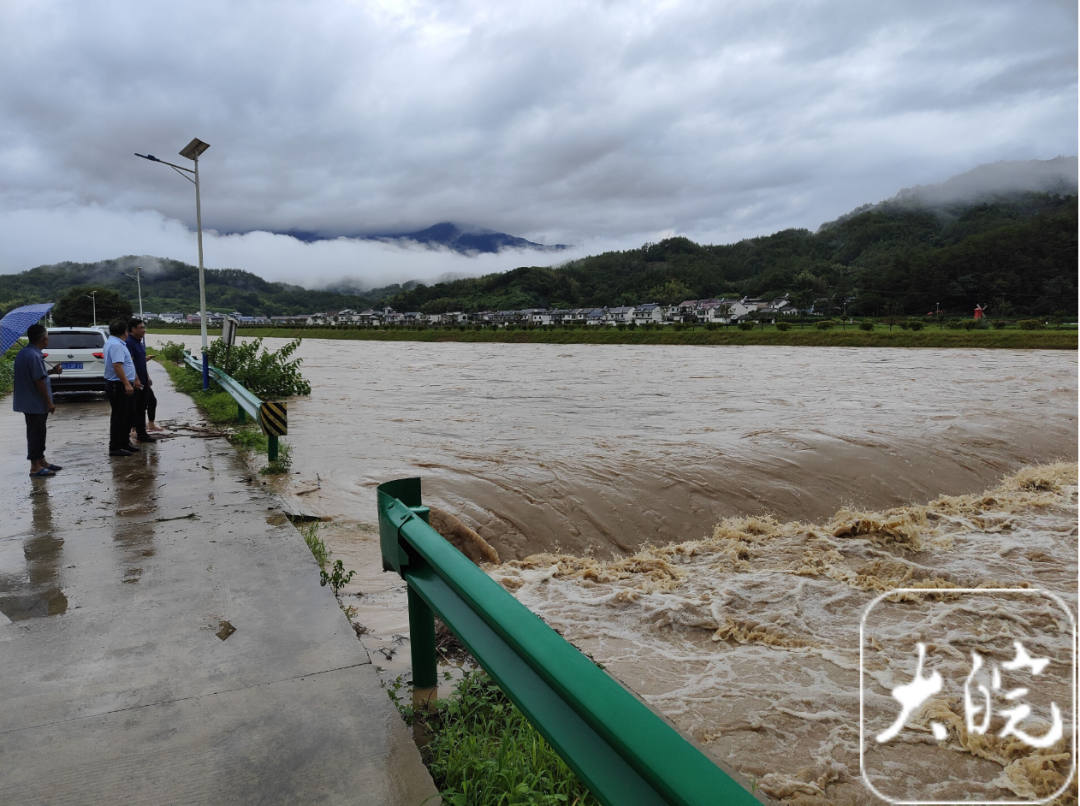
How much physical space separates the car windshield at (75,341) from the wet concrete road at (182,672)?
10.5m

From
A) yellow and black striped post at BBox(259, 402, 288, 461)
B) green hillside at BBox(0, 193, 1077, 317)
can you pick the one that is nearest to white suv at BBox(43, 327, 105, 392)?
yellow and black striped post at BBox(259, 402, 288, 461)

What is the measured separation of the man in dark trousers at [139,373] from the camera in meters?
9.65

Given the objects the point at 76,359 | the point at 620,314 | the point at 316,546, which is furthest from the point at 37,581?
the point at 620,314

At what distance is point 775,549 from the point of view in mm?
7348

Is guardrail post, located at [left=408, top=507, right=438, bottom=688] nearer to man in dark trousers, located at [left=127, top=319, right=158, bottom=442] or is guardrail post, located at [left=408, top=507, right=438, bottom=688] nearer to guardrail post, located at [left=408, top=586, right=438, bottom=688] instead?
guardrail post, located at [left=408, top=586, right=438, bottom=688]

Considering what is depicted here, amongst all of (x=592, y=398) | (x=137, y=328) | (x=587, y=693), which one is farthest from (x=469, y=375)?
(x=587, y=693)

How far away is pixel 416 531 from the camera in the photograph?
2.77m

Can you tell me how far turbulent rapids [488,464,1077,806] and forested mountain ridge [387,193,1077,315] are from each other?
78.0 metres

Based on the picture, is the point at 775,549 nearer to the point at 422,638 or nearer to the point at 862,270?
the point at 422,638

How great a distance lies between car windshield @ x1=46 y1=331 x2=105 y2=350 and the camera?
15195 mm

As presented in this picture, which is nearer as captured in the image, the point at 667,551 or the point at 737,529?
the point at 667,551

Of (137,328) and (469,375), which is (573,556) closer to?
(137,328)

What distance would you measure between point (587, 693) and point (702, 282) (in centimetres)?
14553

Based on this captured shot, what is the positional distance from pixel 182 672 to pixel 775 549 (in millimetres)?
5829
